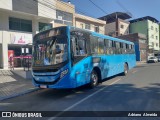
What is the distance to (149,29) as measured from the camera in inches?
2302

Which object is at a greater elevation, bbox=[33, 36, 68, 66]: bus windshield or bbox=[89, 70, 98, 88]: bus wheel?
bbox=[33, 36, 68, 66]: bus windshield

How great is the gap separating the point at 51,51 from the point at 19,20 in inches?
601

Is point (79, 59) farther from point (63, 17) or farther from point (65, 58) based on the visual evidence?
point (63, 17)

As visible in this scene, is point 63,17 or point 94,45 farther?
point 63,17

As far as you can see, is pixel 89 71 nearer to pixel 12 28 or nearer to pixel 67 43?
pixel 67 43

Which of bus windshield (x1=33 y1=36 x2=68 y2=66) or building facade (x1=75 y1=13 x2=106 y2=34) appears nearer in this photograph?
bus windshield (x1=33 y1=36 x2=68 y2=66)

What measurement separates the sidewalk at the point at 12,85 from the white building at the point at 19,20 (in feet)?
17.1

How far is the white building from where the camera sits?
20.6 m

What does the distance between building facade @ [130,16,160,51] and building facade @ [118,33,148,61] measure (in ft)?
16.5

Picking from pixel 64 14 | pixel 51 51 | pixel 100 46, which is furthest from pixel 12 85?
pixel 64 14

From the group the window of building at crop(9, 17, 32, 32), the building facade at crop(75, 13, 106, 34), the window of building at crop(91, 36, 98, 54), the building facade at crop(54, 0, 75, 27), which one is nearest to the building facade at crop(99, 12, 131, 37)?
the building facade at crop(75, 13, 106, 34)

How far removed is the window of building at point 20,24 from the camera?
851 inches

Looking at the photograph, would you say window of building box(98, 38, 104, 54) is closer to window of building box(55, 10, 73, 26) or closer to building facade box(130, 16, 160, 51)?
window of building box(55, 10, 73, 26)

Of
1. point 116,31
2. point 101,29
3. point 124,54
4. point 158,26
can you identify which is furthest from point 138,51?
point 124,54
